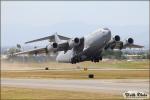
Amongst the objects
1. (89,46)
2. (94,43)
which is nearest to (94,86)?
(94,43)

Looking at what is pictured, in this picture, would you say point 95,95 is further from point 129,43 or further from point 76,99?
point 129,43

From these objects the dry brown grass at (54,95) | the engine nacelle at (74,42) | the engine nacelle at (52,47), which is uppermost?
the engine nacelle at (74,42)

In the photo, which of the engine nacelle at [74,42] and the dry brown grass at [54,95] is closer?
the dry brown grass at [54,95]

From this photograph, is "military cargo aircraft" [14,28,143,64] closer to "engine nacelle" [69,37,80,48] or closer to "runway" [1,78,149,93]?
"engine nacelle" [69,37,80,48]

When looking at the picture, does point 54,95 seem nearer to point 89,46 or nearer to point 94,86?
point 94,86

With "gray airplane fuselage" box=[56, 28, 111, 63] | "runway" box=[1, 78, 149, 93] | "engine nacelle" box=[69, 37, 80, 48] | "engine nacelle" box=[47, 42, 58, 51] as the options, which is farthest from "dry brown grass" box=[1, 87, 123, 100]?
"engine nacelle" box=[47, 42, 58, 51]

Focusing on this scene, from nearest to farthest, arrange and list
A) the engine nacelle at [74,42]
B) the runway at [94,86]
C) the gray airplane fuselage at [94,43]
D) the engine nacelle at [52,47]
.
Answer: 1. the runway at [94,86]
2. the gray airplane fuselage at [94,43]
3. the engine nacelle at [74,42]
4. the engine nacelle at [52,47]

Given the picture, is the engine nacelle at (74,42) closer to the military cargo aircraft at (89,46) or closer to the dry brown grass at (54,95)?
the military cargo aircraft at (89,46)

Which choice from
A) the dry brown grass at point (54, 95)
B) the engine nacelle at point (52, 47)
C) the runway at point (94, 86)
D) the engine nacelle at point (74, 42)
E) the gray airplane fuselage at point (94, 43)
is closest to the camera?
the dry brown grass at point (54, 95)

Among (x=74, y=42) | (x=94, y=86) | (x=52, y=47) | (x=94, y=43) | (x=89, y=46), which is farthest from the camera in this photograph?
(x=52, y=47)

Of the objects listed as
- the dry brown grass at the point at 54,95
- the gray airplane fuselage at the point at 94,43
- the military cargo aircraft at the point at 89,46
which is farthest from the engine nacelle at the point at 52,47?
the dry brown grass at the point at 54,95

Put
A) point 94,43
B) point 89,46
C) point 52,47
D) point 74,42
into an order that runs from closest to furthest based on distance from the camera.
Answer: point 94,43, point 89,46, point 74,42, point 52,47

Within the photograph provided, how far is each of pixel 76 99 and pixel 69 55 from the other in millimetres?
41460

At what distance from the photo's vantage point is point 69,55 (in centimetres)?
7000
